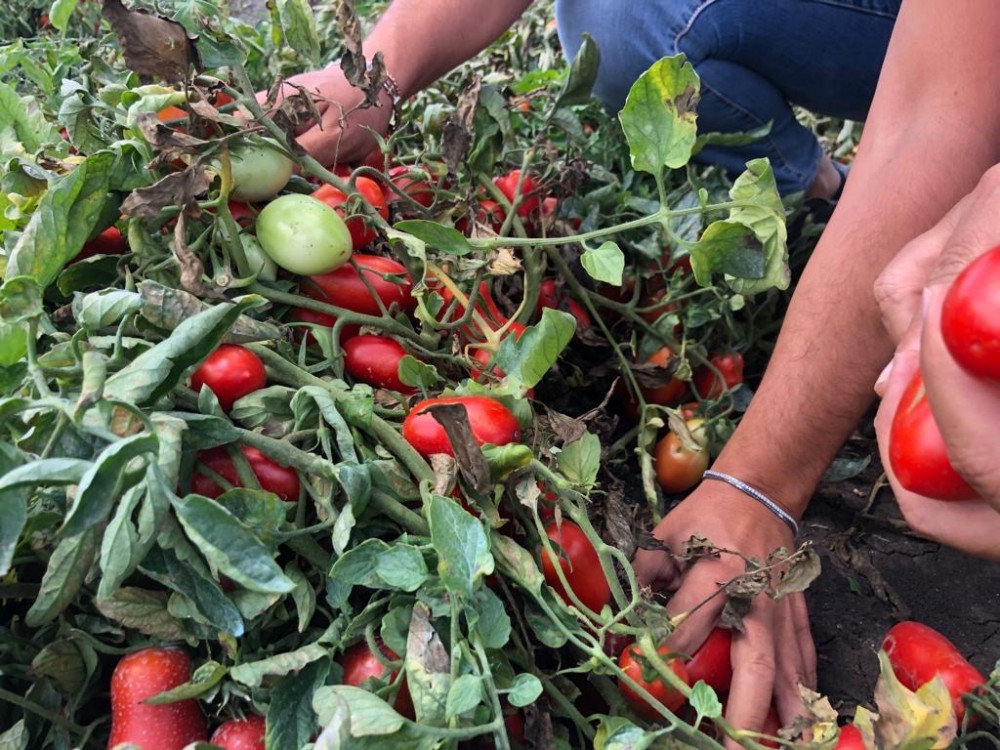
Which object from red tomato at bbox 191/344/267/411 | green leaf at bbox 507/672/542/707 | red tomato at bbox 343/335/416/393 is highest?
red tomato at bbox 191/344/267/411

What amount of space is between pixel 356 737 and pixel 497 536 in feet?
0.70

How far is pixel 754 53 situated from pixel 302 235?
3.58 ft

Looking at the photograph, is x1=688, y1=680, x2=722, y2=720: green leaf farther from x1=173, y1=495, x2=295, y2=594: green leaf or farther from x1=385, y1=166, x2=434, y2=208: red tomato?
x1=385, y1=166, x2=434, y2=208: red tomato

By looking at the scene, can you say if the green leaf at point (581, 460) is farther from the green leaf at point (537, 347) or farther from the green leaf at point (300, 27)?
the green leaf at point (300, 27)

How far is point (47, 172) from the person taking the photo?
875mm

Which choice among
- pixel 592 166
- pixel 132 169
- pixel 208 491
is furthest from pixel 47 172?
pixel 592 166

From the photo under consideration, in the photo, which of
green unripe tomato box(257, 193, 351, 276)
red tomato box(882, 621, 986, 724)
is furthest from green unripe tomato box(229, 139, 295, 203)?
red tomato box(882, 621, 986, 724)

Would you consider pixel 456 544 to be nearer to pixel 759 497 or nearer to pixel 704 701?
pixel 704 701

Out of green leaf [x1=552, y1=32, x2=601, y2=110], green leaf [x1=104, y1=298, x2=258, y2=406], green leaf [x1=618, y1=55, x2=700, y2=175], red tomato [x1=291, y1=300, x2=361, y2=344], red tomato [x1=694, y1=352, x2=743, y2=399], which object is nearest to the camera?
green leaf [x1=104, y1=298, x2=258, y2=406]

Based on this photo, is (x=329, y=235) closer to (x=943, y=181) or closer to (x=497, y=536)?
(x=497, y=536)

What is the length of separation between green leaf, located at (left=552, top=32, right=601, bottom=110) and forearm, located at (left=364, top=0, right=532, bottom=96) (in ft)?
1.00

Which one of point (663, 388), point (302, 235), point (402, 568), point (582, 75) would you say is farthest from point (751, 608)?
point (582, 75)

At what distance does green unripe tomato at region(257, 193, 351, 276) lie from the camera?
0.87 metres

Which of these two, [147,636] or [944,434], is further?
[147,636]
